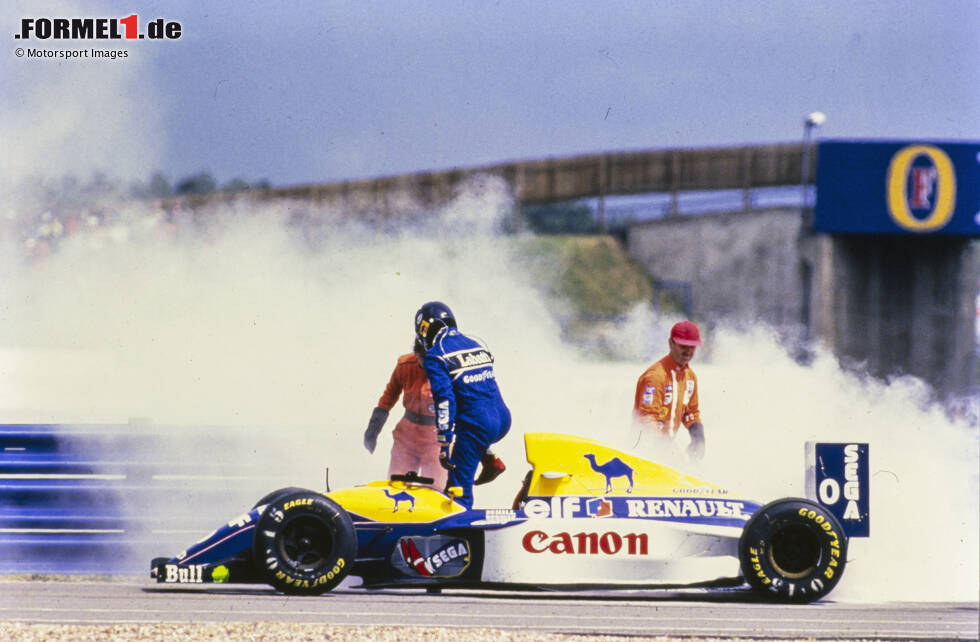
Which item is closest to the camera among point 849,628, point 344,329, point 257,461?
point 849,628

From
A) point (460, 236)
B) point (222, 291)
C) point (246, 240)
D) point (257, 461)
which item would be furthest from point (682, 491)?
point (460, 236)

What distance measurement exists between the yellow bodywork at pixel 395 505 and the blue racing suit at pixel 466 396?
0.16 m

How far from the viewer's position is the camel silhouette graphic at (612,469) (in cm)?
830

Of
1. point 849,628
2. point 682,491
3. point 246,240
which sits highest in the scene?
point 246,240

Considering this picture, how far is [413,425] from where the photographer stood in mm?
9820

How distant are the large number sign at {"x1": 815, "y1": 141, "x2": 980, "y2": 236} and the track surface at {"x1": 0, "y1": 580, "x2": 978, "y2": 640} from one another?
17.1 metres

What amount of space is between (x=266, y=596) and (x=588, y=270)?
20.8 metres

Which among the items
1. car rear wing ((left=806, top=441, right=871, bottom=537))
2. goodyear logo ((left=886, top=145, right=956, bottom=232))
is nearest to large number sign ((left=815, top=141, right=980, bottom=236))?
goodyear logo ((left=886, top=145, right=956, bottom=232))

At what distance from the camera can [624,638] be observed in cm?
714

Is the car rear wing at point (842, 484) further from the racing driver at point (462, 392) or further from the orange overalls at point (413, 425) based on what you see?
the orange overalls at point (413, 425)

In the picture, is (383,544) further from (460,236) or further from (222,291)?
(460,236)

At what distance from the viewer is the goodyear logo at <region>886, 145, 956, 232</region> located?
977 inches

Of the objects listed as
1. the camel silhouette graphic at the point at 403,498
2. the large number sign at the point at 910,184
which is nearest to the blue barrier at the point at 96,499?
the camel silhouette graphic at the point at 403,498

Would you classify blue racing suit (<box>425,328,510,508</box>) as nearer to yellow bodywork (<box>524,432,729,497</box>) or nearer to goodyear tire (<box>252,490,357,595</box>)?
yellow bodywork (<box>524,432,729,497</box>)
